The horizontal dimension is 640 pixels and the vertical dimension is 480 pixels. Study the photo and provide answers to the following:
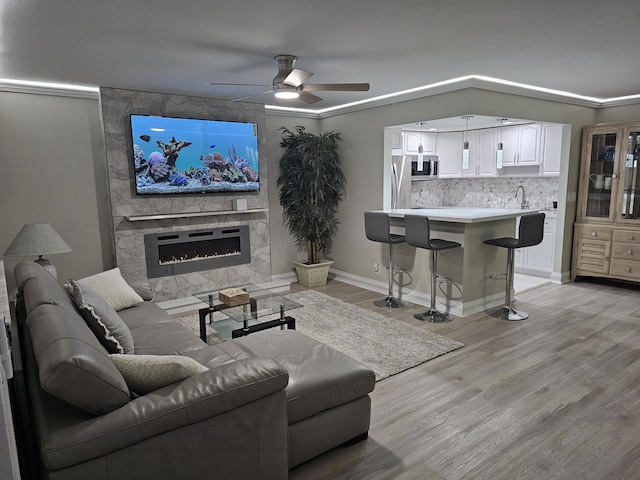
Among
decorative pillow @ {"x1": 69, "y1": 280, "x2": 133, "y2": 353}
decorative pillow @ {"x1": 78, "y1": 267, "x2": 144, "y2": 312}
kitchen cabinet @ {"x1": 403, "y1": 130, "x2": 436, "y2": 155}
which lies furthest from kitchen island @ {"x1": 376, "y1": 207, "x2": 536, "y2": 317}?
decorative pillow @ {"x1": 69, "y1": 280, "x2": 133, "y2": 353}

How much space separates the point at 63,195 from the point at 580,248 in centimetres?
650

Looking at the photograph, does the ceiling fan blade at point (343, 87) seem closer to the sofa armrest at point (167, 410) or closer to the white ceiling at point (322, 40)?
the white ceiling at point (322, 40)

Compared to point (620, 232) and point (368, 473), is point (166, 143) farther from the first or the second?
point (620, 232)

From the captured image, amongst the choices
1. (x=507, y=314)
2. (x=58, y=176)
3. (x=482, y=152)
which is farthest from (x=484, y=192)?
(x=58, y=176)

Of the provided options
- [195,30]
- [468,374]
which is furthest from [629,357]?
[195,30]

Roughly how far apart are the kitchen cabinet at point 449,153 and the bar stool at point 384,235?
2.95 meters

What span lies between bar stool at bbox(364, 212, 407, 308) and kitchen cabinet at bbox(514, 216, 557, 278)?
242 cm

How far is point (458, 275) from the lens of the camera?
15.5 feet

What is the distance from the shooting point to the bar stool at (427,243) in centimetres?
442

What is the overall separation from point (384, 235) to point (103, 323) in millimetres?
3218

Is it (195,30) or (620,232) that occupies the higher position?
(195,30)

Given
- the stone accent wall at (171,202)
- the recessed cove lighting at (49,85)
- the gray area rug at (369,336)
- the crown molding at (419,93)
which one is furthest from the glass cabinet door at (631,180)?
the recessed cove lighting at (49,85)

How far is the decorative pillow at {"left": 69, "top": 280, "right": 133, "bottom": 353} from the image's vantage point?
2309 millimetres

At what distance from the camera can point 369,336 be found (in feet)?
13.5
